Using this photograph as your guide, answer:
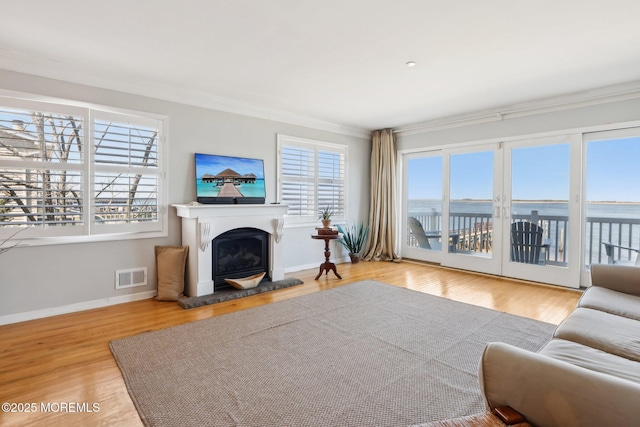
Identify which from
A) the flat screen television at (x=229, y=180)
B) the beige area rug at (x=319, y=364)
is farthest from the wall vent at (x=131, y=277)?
the beige area rug at (x=319, y=364)

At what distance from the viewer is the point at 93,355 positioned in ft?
7.88

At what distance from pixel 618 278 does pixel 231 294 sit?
11.7ft

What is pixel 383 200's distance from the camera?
20.0 feet

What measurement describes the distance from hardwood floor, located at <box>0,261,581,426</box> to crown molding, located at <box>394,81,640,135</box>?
2.34 metres

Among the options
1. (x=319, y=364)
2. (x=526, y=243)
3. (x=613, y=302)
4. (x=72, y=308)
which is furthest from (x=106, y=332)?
(x=526, y=243)

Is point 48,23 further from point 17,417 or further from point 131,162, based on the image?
point 17,417

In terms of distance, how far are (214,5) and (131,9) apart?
59cm

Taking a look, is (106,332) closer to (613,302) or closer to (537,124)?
(613,302)

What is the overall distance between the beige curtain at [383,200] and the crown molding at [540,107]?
1.94ft

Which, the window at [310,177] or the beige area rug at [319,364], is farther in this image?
the window at [310,177]

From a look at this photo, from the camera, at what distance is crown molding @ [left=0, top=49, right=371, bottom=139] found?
3.04 metres

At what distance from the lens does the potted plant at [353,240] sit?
5.79m

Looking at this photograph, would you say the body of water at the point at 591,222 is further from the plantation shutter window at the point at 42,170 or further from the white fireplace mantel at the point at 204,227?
the plantation shutter window at the point at 42,170

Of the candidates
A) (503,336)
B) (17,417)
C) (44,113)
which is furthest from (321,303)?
(44,113)
